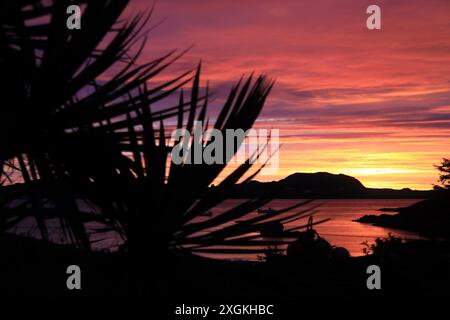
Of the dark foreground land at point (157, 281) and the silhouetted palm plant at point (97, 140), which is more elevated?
Answer: the silhouetted palm plant at point (97, 140)

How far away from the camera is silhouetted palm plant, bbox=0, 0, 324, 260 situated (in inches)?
80.6

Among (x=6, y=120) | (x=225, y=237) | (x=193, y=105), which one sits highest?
(x=193, y=105)

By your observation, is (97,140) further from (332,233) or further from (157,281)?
(332,233)

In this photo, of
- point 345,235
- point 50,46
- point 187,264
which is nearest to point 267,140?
point 187,264

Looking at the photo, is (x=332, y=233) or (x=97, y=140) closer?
(x=97, y=140)

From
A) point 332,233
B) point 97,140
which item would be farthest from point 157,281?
point 332,233

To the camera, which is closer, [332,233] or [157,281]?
[157,281]

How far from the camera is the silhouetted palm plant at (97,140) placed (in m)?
2.05

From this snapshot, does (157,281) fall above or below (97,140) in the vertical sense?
below

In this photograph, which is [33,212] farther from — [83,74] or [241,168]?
[241,168]

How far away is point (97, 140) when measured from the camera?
219cm

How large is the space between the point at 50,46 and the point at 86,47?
17 cm

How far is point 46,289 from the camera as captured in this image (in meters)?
3.46

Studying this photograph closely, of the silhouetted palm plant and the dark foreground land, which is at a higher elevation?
the silhouetted palm plant
